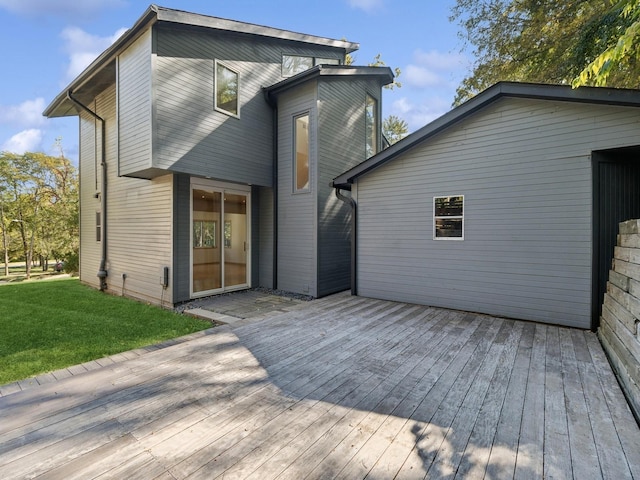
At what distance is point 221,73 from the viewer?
697 cm

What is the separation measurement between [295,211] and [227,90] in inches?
126

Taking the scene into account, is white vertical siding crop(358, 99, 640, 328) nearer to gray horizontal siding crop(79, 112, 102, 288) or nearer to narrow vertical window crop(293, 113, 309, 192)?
narrow vertical window crop(293, 113, 309, 192)

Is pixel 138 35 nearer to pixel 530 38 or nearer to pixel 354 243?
pixel 354 243

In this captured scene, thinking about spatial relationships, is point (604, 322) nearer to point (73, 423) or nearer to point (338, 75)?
point (73, 423)

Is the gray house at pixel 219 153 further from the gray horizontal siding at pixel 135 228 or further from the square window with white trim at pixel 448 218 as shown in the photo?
the square window with white trim at pixel 448 218

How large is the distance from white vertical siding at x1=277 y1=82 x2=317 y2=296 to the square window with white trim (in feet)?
8.80

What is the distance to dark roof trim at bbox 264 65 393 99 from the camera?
278 inches

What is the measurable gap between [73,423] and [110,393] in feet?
1.44

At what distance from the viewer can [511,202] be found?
5.26 meters

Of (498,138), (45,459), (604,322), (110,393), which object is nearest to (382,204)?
(498,138)

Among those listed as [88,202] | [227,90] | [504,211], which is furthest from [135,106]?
[504,211]

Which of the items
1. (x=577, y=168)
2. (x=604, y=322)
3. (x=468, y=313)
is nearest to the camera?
(x=604, y=322)

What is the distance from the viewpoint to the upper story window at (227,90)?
6877mm

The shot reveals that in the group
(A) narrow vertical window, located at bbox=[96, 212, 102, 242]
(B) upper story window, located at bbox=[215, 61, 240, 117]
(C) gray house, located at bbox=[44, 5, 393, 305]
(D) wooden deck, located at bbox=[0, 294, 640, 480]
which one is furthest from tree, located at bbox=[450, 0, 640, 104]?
(A) narrow vertical window, located at bbox=[96, 212, 102, 242]
